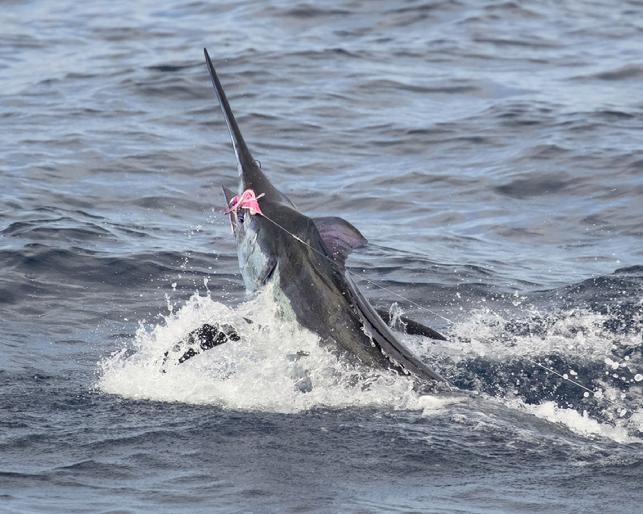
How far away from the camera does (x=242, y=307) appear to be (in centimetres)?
802

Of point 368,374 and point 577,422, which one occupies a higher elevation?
point 368,374

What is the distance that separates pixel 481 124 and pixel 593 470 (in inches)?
438

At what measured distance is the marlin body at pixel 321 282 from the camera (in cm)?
775

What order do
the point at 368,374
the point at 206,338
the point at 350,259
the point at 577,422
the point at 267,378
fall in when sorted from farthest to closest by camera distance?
the point at 350,259, the point at 267,378, the point at 206,338, the point at 368,374, the point at 577,422

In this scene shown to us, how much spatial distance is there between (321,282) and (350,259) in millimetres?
4636

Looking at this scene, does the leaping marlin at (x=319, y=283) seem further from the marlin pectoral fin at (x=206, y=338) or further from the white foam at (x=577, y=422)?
the white foam at (x=577, y=422)

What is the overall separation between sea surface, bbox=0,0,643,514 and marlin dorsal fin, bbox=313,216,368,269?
53 cm

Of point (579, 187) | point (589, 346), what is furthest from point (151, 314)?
point (579, 187)

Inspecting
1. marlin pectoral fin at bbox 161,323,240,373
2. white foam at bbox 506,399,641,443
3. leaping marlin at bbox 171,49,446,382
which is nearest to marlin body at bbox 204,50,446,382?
leaping marlin at bbox 171,49,446,382

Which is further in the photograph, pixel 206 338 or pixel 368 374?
pixel 206 338

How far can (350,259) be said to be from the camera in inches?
490

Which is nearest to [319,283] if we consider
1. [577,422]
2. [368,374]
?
[368,374]

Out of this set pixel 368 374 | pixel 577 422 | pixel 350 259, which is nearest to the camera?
pixel 577 422

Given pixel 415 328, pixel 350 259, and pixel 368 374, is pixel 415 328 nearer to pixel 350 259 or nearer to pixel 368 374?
pixel 368 374
